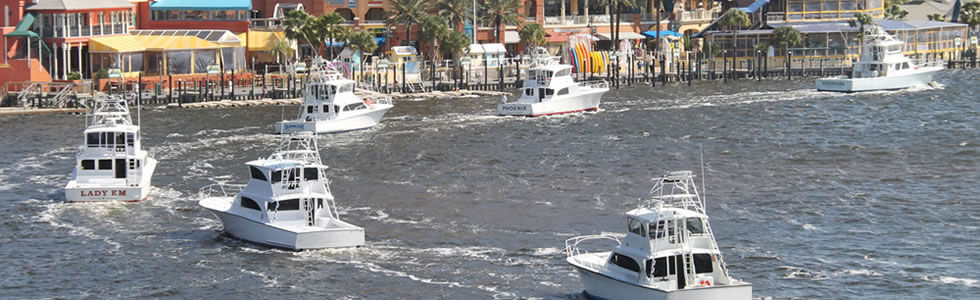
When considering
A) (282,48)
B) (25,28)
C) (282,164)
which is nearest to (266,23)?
(282,48)

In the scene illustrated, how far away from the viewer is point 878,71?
13688 centimetres

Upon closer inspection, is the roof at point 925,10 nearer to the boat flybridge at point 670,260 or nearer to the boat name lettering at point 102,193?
the boat name lettering at point 102,193

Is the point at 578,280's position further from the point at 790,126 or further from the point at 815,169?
the point at 790,126

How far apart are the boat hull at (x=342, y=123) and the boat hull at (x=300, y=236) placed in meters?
42.6

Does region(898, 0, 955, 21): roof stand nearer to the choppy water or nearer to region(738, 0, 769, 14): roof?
region(738, 0, 769, 14): roof

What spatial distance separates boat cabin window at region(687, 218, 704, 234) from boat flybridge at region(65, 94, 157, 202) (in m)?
33.6

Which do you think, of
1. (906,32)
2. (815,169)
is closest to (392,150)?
(815,169)

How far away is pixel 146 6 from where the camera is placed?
151000 mm

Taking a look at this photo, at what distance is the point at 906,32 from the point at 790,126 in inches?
2583

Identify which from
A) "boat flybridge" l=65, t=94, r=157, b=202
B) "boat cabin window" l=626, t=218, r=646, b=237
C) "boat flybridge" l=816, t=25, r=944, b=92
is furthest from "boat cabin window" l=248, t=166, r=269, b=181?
"boat flybridge" l=816, t=25, r=944, b=92

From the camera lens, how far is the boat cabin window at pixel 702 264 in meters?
48.9

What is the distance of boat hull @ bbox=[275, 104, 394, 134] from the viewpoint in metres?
105

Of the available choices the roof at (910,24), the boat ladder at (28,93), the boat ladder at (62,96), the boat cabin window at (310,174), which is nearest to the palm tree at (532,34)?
the roof at (910,24)

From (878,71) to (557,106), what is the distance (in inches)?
1371
